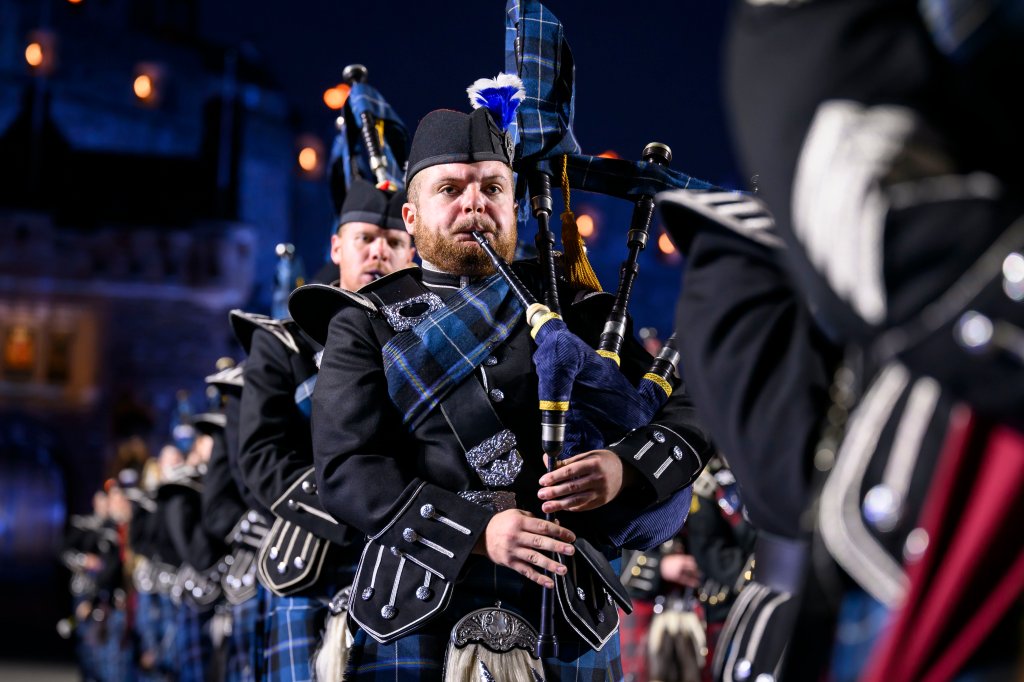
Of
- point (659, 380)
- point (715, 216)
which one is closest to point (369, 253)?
point (659, 380)

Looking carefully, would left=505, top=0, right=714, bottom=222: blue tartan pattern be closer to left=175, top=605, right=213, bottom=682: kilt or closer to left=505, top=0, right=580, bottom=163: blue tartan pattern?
left=505, top=0, right=580, bottom=163: blue tartan pattern

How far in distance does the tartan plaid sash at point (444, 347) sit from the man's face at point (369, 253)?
189cm

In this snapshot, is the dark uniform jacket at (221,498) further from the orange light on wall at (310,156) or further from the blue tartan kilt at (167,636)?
the orange light on wall at (310,156)

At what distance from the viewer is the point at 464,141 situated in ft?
9.81

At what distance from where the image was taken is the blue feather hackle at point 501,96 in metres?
2.83

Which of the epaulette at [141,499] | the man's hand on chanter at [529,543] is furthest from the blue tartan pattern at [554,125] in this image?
the epaulette at [141,499]

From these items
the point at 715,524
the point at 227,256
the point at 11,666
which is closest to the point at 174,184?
the point at 227,256

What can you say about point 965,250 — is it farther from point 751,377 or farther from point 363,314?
point 363,314

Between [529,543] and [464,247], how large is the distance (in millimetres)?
819

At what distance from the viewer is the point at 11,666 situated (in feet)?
46.1

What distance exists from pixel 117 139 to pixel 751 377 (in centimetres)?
3011

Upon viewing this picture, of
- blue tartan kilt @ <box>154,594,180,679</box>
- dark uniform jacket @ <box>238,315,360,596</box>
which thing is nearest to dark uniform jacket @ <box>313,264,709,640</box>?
dark uniform jacket @ <box>238,315,360,596</box>

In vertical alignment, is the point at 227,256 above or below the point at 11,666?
above

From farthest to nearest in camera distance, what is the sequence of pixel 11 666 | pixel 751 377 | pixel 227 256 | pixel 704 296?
pixel 227 256 < pixel 11 666 < pixel 704 296 < pixel 751 377
